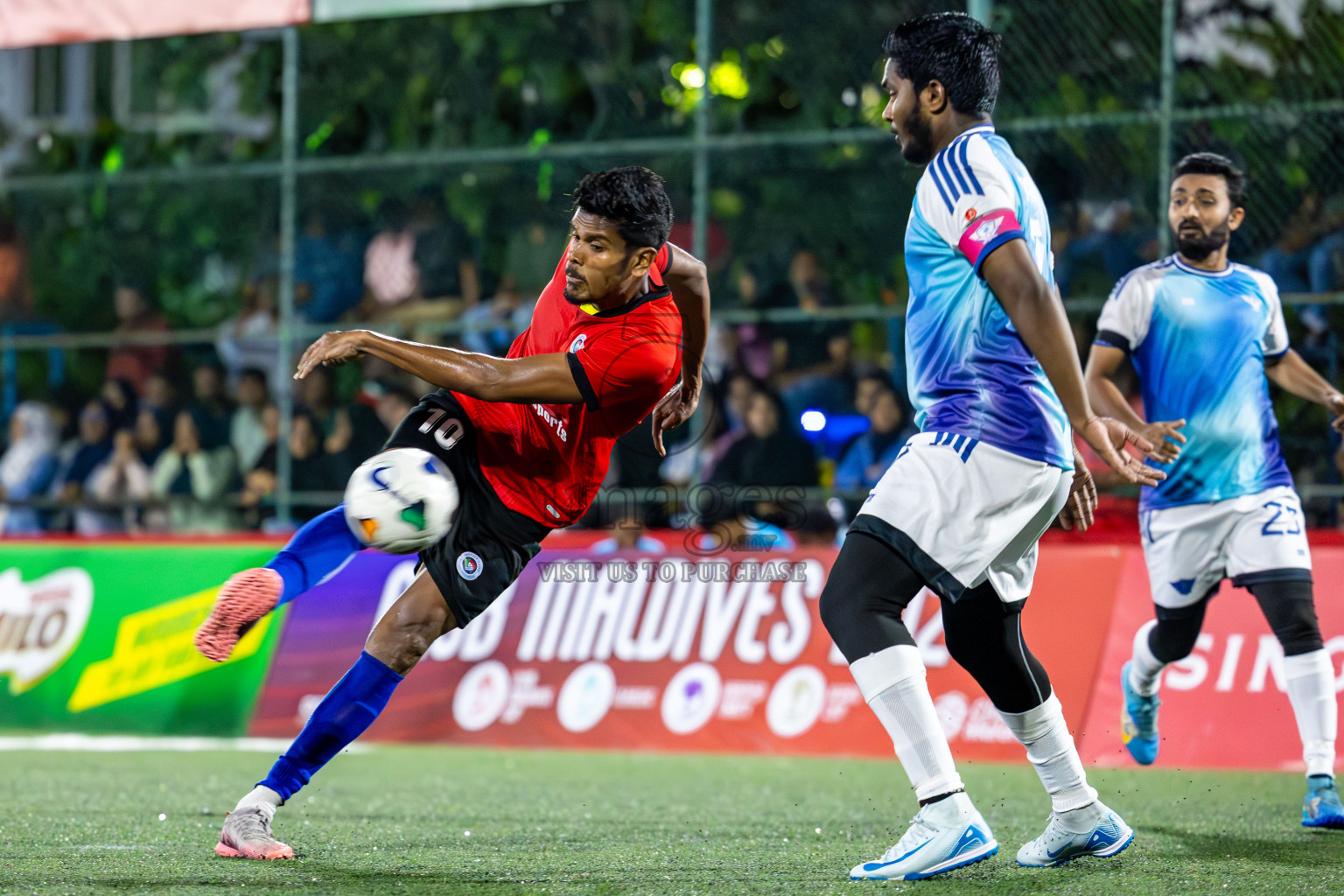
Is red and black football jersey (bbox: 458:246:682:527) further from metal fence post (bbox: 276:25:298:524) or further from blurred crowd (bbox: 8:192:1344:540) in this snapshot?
metal fence post (bbox: 276:25:298:524)

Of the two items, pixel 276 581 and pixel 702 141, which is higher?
pixel 702 141

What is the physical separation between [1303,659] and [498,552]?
3.05 meters

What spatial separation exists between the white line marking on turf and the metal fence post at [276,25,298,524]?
2.25m

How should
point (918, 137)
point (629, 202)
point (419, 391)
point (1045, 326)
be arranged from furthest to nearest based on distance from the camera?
point (419, 391) < point (629, 202) < point (918, 137) < point (1045, 326)

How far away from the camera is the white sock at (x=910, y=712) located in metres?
4.09

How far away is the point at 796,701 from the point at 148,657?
4.23 m

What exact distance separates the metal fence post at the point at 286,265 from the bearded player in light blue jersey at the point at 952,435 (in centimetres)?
818

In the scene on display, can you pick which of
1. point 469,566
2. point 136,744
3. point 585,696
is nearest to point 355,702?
point 469,566

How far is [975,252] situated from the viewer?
399 cm

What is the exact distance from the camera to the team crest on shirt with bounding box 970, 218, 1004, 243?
396 centimetres

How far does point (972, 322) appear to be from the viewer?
4168 millimetres

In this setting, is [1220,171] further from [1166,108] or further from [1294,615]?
[1166,108]

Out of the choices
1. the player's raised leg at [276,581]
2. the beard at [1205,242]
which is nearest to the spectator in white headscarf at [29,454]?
the player's raised leg at [276,581]

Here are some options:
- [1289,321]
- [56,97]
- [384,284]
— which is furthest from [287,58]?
[1289,321]
